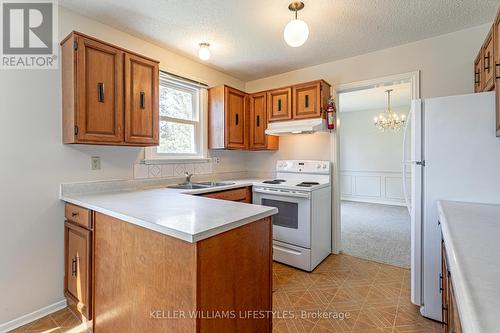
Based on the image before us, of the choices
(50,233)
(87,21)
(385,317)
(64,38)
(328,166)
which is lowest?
(385,317)

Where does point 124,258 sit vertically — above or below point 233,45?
below

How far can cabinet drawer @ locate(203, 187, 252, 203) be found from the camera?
8.62ft

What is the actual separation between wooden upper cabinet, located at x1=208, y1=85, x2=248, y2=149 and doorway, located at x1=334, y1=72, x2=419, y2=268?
2.14 metres

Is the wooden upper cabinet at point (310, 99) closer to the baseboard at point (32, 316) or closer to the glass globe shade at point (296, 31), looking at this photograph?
the glass globe shade at point (296, 31)

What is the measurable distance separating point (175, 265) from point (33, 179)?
163cm

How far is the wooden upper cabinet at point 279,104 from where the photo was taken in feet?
10.7

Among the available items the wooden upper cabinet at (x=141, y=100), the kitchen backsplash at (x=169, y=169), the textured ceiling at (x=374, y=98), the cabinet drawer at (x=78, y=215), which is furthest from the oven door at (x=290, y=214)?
the textured ceiling at (x=374, y=98)

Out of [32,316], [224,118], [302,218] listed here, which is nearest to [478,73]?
[302,218]

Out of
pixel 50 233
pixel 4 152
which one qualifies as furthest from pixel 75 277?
pixel 4 152

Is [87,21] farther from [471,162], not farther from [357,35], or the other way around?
[471,162]

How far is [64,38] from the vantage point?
6.69 ft

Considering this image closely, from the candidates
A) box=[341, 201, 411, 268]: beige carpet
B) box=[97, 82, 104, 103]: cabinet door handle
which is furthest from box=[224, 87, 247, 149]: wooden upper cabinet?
box=[341, 201, 411, 268]: beige carpet

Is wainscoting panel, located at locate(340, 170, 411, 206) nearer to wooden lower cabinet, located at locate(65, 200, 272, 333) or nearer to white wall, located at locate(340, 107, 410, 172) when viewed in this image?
white wall, located at locate(340, 107, 410, 172)

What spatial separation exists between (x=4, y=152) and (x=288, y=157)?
302 cm
